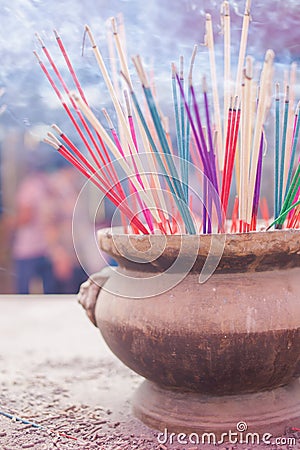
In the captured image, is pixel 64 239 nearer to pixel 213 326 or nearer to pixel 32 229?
pixel 32 229

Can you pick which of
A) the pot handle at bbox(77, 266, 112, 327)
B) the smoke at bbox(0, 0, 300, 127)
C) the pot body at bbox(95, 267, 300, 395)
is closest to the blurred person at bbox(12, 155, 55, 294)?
the smoke at bbox(0, 0, 300, 127)

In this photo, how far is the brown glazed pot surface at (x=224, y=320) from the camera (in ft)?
4.42

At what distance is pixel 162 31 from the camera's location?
1.95 meters

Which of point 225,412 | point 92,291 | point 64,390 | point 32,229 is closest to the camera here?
point 225,412

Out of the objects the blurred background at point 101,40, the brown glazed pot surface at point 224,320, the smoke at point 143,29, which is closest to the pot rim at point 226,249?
the brown glazed pot surface at point 224,320

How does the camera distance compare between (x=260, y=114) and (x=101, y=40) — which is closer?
(x=260, y=114)

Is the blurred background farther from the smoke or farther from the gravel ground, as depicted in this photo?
the gravel ground

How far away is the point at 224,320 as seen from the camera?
4.42ft

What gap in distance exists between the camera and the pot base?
1430mm

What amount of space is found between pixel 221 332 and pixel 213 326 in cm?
→ 2

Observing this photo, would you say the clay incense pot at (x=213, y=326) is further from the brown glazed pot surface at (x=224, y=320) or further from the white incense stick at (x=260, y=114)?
the white incense stick at (x=260, y=114)

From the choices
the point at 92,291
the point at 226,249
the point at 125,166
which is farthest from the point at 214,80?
the point at 92,291

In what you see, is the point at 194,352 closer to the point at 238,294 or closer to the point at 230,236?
the point at 238,294

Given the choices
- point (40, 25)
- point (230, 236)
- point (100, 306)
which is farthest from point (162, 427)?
point (40, 25)
